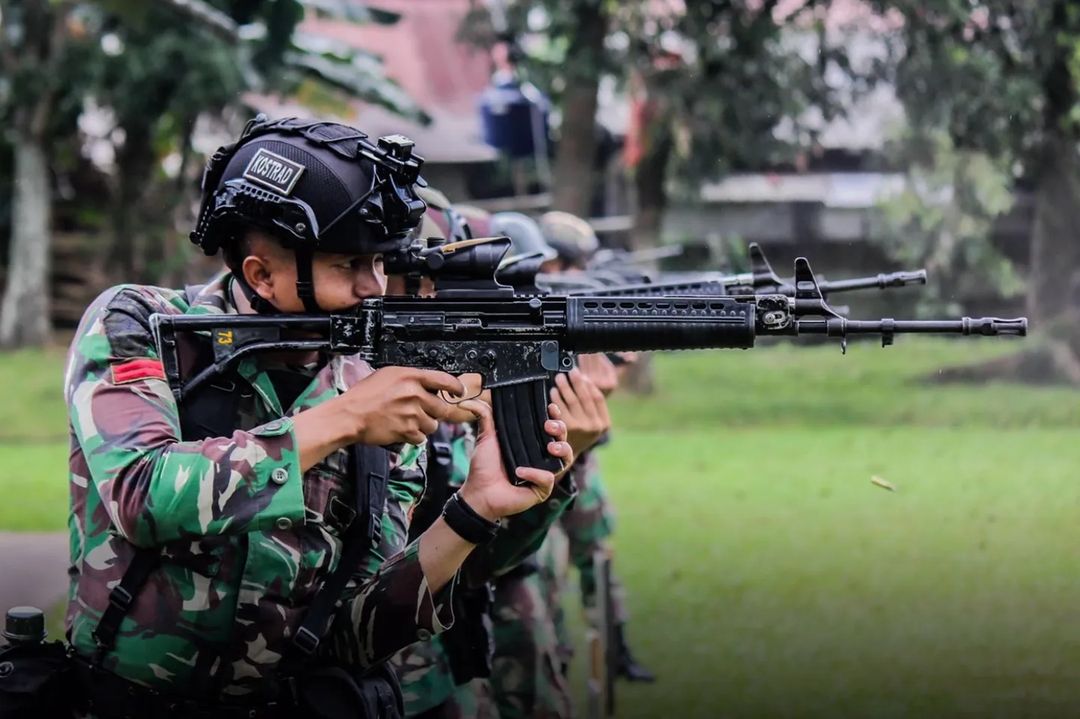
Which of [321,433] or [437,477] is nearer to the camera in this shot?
[321,433]

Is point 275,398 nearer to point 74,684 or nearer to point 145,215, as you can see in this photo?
point 74,684

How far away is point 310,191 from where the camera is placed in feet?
10.1

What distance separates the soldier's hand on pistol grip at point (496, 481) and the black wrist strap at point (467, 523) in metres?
0.01

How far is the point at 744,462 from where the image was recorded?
1520cm

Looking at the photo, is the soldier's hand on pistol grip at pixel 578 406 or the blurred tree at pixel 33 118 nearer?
the soldier's hand on pistol grip at pixel 578 406

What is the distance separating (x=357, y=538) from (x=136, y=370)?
0.56m

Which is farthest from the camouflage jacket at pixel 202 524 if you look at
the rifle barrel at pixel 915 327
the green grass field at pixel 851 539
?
the green grass field at pixel 851 539

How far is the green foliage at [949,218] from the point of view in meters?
14.1

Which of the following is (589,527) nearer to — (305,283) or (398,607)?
(398,607)

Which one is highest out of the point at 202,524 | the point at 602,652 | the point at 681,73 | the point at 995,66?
the point at 681,73

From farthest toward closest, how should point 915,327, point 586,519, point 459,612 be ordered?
point 586,519 → point 459,612 → point 915,327

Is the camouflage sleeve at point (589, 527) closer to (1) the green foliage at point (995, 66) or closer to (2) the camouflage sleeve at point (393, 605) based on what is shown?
(2) the camouflage sleeve at point (393, 605)

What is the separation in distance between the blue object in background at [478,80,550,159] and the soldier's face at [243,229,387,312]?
17681 mm

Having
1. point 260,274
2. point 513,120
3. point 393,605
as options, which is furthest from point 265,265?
point 513,120
